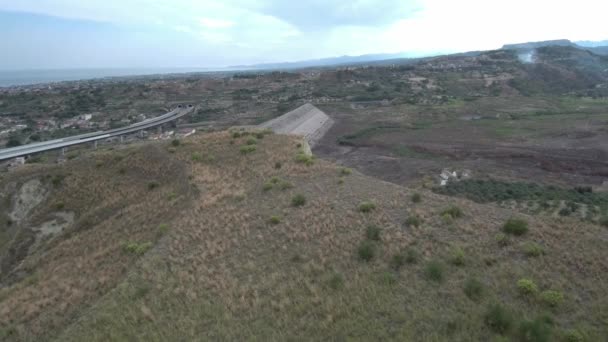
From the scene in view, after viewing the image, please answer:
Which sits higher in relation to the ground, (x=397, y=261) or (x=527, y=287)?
(x=527, y=287)

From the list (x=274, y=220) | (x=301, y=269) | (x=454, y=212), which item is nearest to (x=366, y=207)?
(x=454, y=212)

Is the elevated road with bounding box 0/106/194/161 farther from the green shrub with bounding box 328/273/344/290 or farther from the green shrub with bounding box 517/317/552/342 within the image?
the green shrub with bounding box 517/317/552/342

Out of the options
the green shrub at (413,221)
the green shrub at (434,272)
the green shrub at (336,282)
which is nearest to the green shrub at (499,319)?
the green shrub at (434,272)

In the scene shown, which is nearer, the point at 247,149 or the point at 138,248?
the point at 138,248

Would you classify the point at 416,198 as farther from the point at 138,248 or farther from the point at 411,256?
the point at 138,248

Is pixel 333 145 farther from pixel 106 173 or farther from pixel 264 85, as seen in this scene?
pixel 264 85

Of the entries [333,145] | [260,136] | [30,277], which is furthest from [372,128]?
[30,277]
